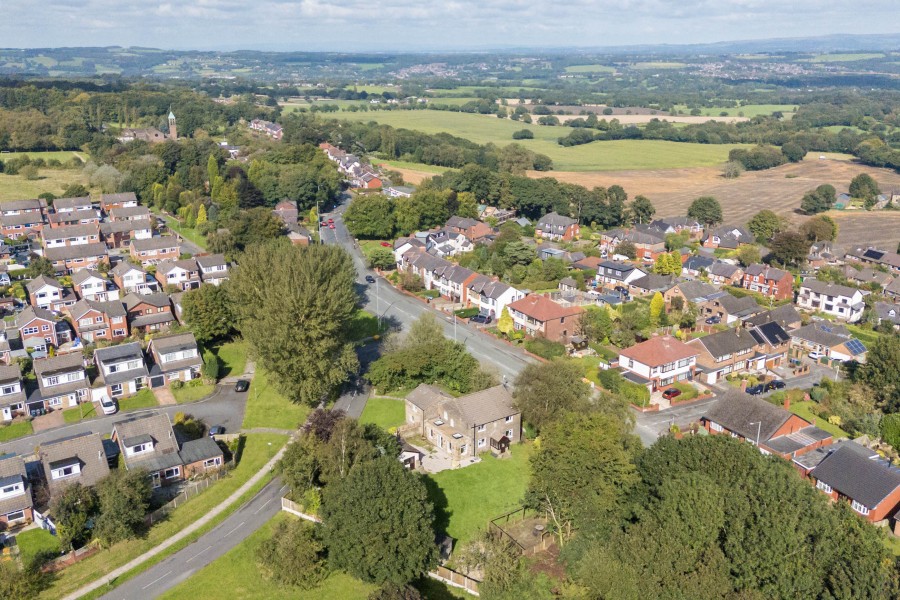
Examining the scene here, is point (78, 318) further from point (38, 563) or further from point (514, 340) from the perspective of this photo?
point (514, 340)

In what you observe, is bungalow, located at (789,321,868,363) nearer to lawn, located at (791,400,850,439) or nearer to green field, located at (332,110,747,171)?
lawn, located at (791,400,850,439)

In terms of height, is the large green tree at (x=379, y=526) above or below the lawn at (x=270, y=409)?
above

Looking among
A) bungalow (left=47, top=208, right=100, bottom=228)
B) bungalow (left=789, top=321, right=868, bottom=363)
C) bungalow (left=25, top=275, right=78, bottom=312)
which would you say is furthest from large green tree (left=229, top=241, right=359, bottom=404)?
bungalow (left=47, top=208, right=100, bottom=228)

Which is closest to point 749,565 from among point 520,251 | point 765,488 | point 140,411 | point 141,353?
point 765,488

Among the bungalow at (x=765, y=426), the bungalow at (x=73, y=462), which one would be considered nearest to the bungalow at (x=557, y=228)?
the bungalow at (x=765, y=426)

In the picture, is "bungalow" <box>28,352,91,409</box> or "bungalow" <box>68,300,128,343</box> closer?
"bungalow" <box>28,352,91,409</box>

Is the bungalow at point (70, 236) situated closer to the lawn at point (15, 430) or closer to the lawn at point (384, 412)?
the lawn at point (15, 430)

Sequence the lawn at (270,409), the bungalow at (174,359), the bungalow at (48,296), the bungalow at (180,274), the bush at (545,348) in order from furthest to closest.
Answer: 1. the bungalow at (180,274)
2. the bungalow at (48,296)
3. the bush at (545,348)
4. the bungalow at (174,359)
5. the lawn at (270,409)

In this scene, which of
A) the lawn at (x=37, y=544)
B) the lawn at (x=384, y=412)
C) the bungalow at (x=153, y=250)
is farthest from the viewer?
the bungalow at (x=153, y=250)

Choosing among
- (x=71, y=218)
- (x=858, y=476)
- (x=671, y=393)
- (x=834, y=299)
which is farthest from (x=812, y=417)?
(x=71, y=218)
